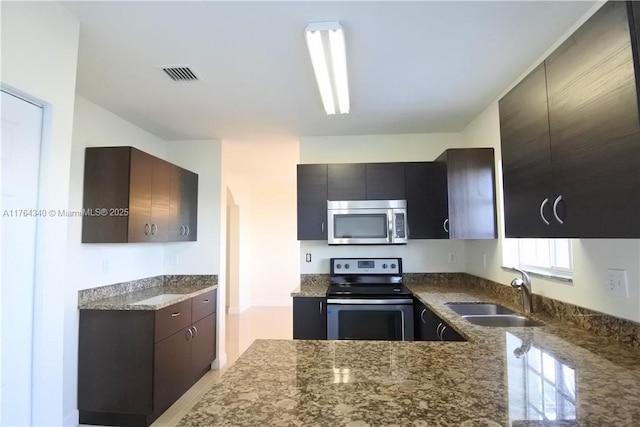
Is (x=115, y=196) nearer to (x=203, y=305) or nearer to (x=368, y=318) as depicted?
(x=203, y=305)

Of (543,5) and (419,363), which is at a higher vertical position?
(543,5)

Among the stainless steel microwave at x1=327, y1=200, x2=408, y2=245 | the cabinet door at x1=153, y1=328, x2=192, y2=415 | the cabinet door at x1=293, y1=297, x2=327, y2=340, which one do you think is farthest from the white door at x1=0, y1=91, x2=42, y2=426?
the stainless steel microwave at x1=327, y1=200, x2=408, y2=245

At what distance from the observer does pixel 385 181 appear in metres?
3.33

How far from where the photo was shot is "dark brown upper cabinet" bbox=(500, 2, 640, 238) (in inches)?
37.0

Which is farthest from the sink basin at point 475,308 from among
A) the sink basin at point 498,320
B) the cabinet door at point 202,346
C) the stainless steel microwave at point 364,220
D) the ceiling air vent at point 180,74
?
the ceiling air vent at point 180,74

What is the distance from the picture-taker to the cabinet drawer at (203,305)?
122 inches

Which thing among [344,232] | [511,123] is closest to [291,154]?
[344,232]

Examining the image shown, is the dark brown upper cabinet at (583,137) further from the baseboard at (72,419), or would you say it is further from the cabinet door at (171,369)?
the baseboard at (72,419)

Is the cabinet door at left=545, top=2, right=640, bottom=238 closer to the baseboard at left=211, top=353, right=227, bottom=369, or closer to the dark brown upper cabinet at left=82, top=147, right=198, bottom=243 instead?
the dark brown upper cabinet at left=82, top=147, right=198, bottom=243

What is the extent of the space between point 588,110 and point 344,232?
235 centimetres

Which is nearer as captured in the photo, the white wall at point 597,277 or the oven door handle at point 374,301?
the white wall at point 597,277

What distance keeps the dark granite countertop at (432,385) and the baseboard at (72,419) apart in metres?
1.99

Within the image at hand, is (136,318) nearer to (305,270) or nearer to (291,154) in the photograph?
(305,270)

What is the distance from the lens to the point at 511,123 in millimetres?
1553
